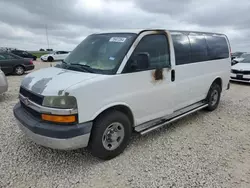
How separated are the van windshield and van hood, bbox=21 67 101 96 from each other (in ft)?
0.69

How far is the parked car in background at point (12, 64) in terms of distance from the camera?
11562mm

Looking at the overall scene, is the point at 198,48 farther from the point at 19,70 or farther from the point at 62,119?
the point at 19,70

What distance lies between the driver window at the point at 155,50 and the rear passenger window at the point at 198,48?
37.5 inches

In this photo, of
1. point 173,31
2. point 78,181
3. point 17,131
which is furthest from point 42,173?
point 173,31

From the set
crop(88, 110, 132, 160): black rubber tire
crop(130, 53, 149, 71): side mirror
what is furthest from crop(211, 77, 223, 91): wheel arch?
crop(88, 110, 132, 160): black rubber tire

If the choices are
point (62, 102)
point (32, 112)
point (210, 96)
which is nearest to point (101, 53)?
point (62, 102)

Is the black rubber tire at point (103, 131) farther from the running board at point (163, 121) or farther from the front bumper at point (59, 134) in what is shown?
the running board at point (163, 121)

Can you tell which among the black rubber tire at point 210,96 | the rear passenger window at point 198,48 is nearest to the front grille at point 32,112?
the rear passenger window at point 198,48

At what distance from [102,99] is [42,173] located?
53.0 inches

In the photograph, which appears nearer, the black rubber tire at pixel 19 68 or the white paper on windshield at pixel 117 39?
the white paper on windshield at pixel 117 39

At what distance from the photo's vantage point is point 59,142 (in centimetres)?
267

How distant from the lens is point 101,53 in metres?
3.41

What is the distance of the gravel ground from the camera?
8.92 ft

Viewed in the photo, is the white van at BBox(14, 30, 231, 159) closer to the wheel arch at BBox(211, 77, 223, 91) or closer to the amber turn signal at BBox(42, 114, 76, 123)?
the amber turn signal at BBox(42, 114, 76, 123)
